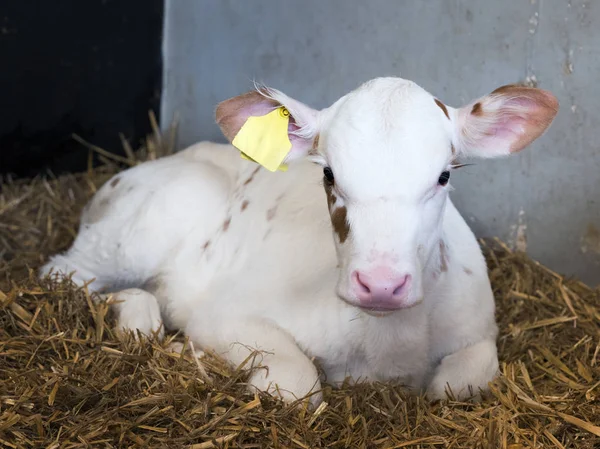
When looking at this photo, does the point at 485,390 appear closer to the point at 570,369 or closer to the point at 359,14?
the point at 570,369

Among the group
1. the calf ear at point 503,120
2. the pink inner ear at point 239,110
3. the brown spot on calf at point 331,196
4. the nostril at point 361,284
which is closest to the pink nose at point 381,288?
the nostril at point 361,284

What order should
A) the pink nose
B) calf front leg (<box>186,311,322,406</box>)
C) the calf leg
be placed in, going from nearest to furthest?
the pink nose → calf front leg (<box>186,311,322,406</box>) → the calf leg

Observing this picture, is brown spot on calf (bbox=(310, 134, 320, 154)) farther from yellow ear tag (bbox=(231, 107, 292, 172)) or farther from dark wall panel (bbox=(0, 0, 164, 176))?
dark wall panel (bbox=(0, 0, 164, 176))

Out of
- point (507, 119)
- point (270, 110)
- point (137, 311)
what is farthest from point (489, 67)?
point (137, 311)

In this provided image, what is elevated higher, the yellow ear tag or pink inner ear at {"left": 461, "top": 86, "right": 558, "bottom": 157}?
pink inner ear at {"left": 461, "top": 86, "right": 558, "bottom": 157}

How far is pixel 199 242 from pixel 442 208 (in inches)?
63.9

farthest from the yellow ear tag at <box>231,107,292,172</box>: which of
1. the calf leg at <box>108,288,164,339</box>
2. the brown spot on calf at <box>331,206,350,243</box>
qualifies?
the calf leg at <box>108,288,164,339</box>

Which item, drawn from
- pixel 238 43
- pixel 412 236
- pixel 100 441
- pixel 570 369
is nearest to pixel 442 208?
pixel 412 236

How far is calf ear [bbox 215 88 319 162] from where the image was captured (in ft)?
10.5

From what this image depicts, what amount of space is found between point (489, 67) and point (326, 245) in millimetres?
1292

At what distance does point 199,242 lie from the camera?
4.26m

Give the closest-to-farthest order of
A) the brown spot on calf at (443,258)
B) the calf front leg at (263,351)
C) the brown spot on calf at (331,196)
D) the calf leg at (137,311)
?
the brown spot on calf at (331,196) → the calf front leg at (263,351) → the brown spot on calf at (443,258) → the calf leg at (137,311)

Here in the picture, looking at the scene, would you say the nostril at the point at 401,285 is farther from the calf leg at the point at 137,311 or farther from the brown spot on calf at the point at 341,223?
the calf leg at the point at 137,311

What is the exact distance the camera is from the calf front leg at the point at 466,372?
129 inches
